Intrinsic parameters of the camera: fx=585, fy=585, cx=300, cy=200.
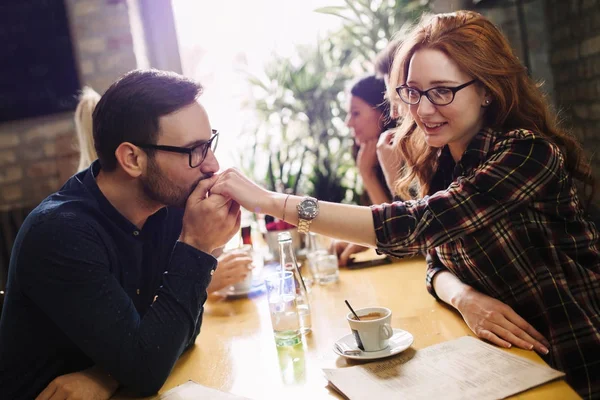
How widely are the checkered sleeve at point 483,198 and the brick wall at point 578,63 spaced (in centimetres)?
154

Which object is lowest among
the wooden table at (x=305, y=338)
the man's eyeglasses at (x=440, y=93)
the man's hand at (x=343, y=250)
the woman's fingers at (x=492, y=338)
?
the man's hand at (x=343, y=250)

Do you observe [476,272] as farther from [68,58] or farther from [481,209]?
[68,58]

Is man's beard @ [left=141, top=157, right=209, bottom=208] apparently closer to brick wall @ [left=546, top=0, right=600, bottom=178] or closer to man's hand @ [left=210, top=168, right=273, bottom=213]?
man's hand @ [left=210, top=168, right=273, bottom=213]

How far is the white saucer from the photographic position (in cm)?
118

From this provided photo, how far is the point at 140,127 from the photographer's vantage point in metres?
1.44

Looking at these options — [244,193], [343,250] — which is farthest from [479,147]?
[343,250]

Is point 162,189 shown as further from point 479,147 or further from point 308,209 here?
point 479,147

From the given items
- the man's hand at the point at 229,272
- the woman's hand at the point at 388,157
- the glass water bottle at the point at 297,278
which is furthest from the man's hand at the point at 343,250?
the glass water bottle at the point at 297,278

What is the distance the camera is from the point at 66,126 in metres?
3.69

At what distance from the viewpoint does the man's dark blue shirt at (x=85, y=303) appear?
1166 mm

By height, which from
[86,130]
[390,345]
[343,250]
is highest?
[86,130]

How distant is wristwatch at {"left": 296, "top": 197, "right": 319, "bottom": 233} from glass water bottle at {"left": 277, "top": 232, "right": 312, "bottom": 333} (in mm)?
89

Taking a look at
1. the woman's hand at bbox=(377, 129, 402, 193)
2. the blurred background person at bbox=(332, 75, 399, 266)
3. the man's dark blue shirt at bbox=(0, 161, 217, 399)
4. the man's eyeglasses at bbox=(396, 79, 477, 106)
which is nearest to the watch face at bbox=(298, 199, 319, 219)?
the man's dark blue shirt at bbox=(0, 161, 217, 399)

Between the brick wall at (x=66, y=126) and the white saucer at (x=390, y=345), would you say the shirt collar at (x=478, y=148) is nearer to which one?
the white saucer at (x=390, y=345)
